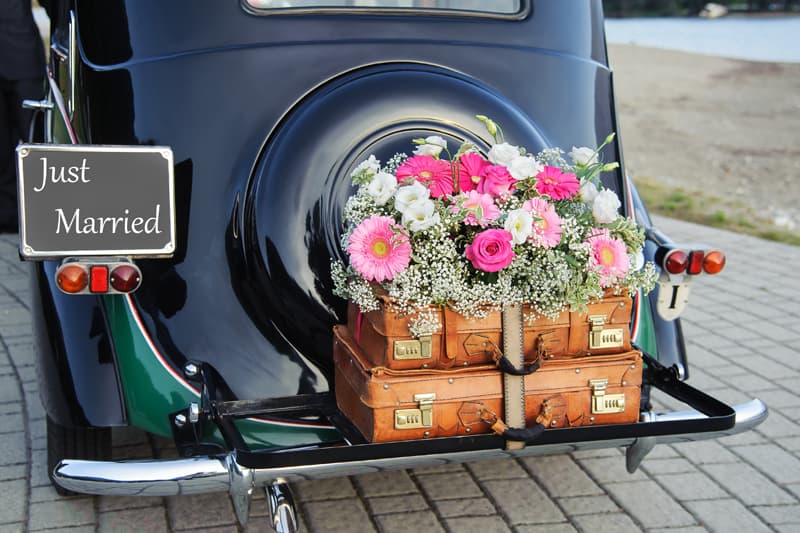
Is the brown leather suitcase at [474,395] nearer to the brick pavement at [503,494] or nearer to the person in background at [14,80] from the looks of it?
the brick pavement at [503,494]

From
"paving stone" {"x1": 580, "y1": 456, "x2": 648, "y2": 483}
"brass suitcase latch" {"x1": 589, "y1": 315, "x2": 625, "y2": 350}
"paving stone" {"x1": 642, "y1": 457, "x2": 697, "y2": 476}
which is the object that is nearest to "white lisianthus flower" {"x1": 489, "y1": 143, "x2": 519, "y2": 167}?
"brass suitcase latch" {"x1": 589, "y1": 315, "x2": 625, "y2": 350}

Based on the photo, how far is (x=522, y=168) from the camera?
2.18 m

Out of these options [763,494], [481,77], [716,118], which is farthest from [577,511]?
[716,118]

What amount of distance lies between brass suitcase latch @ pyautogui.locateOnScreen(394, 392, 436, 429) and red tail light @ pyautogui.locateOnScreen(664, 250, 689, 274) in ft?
3.65

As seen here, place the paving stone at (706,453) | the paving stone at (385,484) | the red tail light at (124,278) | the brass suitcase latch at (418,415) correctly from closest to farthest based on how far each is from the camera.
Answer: the brass suitcase latch at (418,415) < the red tail light at (124,278) < the paving stone at (385,484) < the paving stone at (706,453)

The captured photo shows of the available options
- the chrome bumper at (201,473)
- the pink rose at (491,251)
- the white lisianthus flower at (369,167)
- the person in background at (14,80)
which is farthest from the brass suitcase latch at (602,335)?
the person in background at (14,80)

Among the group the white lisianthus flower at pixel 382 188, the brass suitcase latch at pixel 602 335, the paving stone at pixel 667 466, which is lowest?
the paving stone at pixel 667 466

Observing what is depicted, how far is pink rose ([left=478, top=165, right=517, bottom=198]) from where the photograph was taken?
85.4 inches

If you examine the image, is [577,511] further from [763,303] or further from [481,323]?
[763,303]

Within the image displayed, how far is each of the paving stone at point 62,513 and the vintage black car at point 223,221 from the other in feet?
0.72

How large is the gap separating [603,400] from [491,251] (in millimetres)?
528

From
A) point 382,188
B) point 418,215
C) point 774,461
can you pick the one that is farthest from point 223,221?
point 774,461

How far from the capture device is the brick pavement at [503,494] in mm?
2783

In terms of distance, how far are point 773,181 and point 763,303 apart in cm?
466
